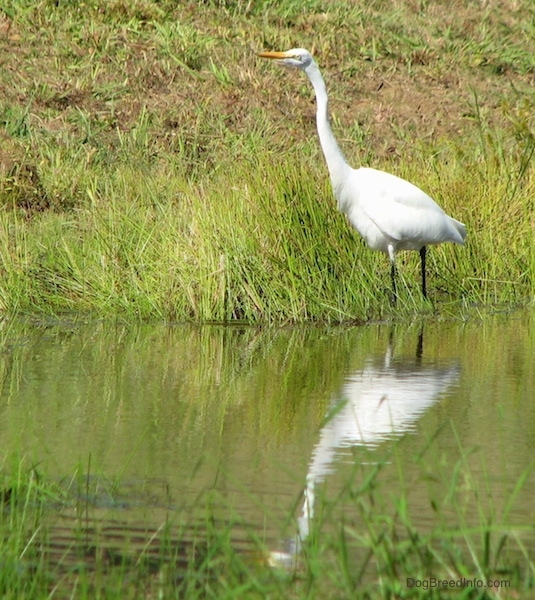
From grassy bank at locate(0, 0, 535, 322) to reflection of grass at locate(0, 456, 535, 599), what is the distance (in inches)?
182

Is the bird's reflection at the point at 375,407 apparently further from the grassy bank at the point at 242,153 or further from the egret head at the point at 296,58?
the egret head at the point at 296,58

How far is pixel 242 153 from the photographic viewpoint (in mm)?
15328

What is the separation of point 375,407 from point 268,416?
1.60 feet

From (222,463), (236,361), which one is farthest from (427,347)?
(222,463)

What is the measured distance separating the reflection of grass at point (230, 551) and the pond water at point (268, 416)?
40 mm

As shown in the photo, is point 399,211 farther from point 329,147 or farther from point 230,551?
point 230,551

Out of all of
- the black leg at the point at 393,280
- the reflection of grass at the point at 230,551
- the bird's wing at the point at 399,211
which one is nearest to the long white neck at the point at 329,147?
the bird's wing at the point at 399,211

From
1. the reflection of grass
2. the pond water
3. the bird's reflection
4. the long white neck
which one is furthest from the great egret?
the reflection of grass

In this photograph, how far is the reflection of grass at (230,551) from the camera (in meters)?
3.07

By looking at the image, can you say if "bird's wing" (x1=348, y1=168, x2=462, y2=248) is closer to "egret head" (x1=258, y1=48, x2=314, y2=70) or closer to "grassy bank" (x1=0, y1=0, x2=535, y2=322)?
"grassy bank" (x1=0, y1=0, x2=535, y2=322)

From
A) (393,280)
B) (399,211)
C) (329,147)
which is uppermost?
(329,147)

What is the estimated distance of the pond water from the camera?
409cm

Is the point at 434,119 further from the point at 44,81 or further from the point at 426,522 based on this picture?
the point at 426,522

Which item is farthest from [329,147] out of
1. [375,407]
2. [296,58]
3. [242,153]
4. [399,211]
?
[242,153]
